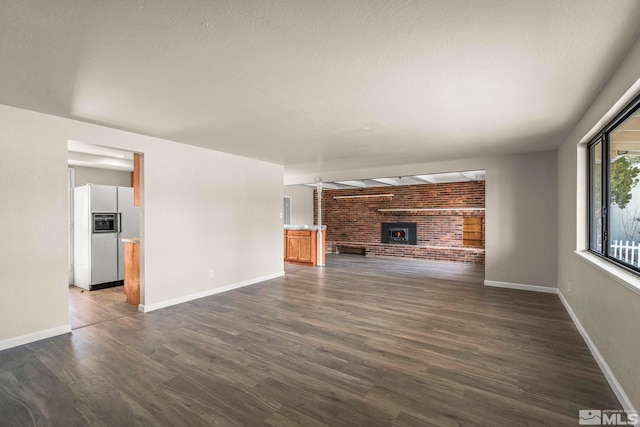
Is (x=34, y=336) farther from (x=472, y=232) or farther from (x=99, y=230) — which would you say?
(x=472, y=232)

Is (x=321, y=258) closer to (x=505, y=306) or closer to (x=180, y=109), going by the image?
(x=505, y=306)

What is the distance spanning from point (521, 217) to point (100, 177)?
816cm

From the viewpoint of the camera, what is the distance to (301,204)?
432 inches

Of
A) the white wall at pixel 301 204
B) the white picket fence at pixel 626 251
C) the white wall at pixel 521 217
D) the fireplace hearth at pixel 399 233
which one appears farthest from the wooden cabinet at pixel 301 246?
the white picket fence at pixel 626 251

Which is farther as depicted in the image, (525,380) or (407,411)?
(525,380)

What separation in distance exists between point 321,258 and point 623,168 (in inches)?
240

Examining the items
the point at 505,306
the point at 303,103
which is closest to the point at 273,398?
the point at 303,103

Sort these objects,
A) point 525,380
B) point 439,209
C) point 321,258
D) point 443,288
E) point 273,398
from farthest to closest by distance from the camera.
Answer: point 439,209
point 321,258
point 443,288
point 525,380
point 273,398

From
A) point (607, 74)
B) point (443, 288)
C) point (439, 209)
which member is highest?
point (607, 74)

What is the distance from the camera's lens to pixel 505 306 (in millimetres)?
Result: 4215

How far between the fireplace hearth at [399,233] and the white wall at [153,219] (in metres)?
4.41

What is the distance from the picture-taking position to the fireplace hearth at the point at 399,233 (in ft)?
30.5

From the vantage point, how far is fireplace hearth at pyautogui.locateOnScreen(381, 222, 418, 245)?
9305 millimetres

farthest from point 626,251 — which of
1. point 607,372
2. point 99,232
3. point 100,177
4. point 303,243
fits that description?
point 100,177
